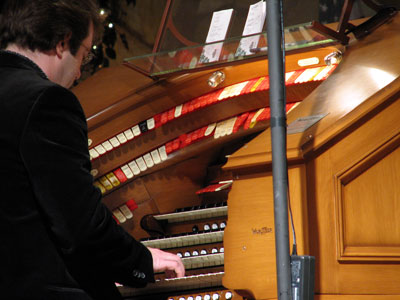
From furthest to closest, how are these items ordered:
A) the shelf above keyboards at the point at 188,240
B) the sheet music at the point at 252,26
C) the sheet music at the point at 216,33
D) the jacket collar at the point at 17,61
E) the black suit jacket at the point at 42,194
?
the sheet music at the point at 216,33, the sheet music at the point at 252,26, the shelf above keyboards at the point at 188,240, the jacket collar at the point at 17,61, the black suit jacket at the point at 42,194

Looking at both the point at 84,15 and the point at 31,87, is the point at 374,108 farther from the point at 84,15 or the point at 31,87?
the point at 31,87

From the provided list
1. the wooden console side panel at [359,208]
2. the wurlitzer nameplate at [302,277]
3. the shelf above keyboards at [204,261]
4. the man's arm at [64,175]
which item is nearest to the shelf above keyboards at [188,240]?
the shelf above keyboards at [204,261]

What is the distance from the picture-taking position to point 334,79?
2605 mm

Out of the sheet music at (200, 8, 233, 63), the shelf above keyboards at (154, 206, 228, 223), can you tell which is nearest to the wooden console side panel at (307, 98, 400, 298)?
the shelf above keyboards at (154, 206, 228, 223)

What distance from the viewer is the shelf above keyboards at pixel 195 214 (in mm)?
3391

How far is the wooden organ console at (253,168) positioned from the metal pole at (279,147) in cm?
32

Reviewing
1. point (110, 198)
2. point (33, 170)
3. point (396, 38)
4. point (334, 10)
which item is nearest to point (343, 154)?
point (396, 38)

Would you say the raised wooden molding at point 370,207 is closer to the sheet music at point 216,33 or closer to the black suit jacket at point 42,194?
the black suit jacket at point 42,194

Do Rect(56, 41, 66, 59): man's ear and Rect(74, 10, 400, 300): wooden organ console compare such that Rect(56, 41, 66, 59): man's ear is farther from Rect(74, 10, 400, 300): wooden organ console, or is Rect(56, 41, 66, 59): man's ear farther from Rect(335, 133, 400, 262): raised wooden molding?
Rect(335, 133, 400, 262): raised wooden molding

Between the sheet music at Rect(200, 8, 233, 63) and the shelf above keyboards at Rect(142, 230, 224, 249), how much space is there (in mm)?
910

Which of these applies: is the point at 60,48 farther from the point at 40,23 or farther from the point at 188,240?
the point at 188,240

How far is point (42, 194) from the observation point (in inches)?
61.9

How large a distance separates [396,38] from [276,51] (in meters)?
1.08

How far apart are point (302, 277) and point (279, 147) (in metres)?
0.36
